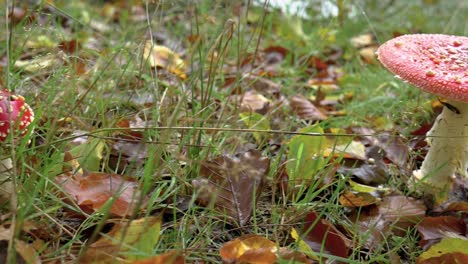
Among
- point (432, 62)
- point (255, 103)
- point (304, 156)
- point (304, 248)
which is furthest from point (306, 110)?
point (304, 248)

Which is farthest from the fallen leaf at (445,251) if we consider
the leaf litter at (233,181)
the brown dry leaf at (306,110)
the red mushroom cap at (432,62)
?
the brown dry leaf at (306,110)

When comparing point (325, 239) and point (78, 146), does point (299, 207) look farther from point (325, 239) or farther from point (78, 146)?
point (78, 146)

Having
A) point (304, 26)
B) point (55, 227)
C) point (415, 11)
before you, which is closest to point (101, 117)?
point (55, 227)

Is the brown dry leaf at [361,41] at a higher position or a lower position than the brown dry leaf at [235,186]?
higher

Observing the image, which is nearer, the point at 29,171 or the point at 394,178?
the point at 29,171

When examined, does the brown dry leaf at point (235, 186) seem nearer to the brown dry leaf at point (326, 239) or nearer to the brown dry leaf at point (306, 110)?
the brown dry leaf at point (326, 239)

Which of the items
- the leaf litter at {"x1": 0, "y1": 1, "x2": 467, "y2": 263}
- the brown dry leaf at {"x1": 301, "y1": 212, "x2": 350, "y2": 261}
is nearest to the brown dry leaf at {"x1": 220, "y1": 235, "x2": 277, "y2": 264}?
the leaf litter at {"x1": 0, "y1": 1, "x2": 467, "y2": 263}
